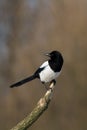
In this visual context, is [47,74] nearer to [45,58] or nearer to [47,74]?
[47,74]

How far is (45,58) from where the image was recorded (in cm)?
1227

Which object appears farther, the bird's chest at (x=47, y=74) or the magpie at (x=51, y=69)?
the bird's chest at (x=47, y=74)

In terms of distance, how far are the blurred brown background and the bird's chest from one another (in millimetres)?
5926

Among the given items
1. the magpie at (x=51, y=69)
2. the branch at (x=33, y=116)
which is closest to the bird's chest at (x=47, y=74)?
the magpie at (x=51, y=69)

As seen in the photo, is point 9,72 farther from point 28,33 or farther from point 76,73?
point 76,73

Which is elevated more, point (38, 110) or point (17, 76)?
point (38, 110)

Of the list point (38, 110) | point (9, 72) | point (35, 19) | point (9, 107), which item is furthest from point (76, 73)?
point (38, 110)

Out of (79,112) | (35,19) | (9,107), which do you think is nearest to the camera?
(79,112)

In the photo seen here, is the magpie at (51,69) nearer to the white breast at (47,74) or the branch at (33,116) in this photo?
the white breast at (47,74)

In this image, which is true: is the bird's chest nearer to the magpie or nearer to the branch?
the magpie

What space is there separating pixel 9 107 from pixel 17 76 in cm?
72

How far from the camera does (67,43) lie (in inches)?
508

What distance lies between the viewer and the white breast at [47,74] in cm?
534

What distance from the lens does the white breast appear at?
17.5ft
